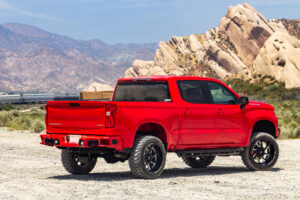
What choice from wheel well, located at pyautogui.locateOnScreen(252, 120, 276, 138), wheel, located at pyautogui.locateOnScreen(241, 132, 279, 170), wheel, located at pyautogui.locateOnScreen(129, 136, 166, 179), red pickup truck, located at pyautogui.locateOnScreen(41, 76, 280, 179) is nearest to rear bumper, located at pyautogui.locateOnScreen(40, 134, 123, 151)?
red pickup truck, located at pyautogui.locateOnScreen(41, 76, 280, 179)

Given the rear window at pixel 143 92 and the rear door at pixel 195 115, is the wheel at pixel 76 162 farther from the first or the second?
the rear door at pixel 195 115

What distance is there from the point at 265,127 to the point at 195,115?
2675mm

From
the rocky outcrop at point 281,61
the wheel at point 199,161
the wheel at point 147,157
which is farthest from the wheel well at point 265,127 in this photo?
the rocky outcrop at point 281,61

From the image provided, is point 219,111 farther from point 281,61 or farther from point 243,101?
point 281,61

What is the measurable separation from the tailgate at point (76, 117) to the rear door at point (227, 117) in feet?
9.51

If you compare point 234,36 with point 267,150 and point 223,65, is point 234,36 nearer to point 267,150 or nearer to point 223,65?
point 223,65

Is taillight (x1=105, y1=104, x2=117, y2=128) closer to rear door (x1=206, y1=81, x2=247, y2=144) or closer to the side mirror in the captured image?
rear door (x1=206, y1=81, x2=247, y2=144)

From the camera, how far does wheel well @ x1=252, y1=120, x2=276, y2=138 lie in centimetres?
1389

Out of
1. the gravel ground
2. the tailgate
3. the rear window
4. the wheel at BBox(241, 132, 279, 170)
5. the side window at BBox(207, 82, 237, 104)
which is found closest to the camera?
the gravel ground

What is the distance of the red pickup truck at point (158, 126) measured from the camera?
431 inches

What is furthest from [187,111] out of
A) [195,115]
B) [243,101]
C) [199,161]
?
[199,161]

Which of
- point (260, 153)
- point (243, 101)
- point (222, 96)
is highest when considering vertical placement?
point (222, 96)

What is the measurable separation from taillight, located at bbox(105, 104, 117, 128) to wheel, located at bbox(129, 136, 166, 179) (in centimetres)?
73

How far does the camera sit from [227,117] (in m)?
12.8
